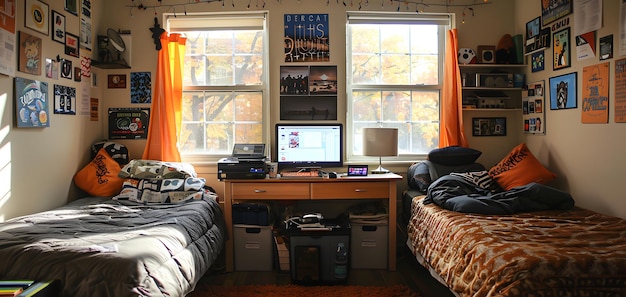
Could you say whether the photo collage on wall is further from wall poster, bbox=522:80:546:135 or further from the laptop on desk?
wall poster, bbox=522:80:546:135

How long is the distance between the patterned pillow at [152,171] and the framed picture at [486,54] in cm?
266

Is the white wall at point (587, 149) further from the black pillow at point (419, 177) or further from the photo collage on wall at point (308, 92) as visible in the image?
the photo collage on wall at point (308, 92)

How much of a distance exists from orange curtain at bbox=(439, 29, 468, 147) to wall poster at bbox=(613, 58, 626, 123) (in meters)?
1.17

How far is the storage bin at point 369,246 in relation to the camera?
3.21 m

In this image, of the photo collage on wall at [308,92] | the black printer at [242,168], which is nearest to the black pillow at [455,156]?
the photo collage on wall at [308,92]

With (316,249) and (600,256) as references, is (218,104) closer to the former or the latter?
(316,249)

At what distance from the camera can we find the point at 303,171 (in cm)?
345

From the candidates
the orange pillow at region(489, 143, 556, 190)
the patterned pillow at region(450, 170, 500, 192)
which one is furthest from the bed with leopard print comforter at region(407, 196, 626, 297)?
the patterned pillow at region(450, 170, 500, 192)

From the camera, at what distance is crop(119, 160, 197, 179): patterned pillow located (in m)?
3.22

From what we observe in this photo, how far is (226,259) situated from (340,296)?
3.22ft

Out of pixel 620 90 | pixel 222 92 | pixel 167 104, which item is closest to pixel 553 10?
pixel 620 90

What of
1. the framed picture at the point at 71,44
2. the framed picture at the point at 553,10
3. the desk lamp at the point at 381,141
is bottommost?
the desk lamp at the point at 381,141

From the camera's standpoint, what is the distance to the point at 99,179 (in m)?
3.24

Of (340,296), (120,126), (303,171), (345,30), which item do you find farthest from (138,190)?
(345,30)
